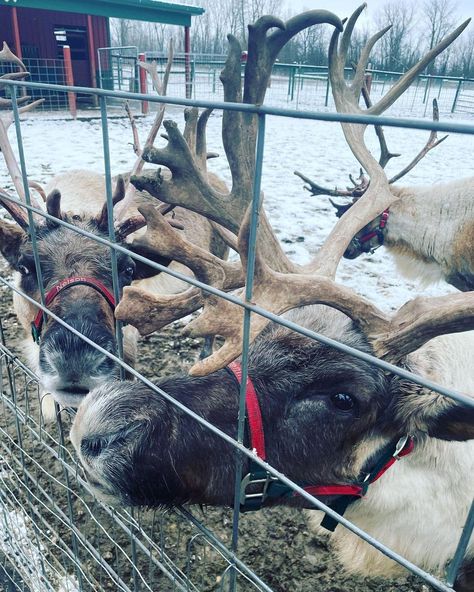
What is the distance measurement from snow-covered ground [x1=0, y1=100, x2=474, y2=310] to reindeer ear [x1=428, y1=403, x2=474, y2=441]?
3.53 metres

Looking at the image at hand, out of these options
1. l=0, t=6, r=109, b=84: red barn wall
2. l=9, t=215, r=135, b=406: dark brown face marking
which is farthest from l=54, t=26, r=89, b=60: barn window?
→ l=9, t=215, r=135, b=406: dark brown face marking

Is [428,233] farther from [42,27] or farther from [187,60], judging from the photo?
[42,27]

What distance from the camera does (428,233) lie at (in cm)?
538

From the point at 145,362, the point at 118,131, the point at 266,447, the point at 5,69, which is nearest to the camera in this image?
the point at 266,447

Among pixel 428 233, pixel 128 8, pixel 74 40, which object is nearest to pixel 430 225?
pixel 428 233

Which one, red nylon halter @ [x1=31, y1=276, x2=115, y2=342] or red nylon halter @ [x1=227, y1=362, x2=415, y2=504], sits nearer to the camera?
red nylon halter @ [x1=227, y1=362, x2=415, y2=504]

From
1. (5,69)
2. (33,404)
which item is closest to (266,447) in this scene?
(33,404)

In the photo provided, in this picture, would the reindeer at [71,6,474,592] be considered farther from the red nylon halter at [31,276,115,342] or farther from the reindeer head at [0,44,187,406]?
the red nylon halter at [31,276,115,342]

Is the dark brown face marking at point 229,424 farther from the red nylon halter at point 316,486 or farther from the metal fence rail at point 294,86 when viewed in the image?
the metal fence rail at point 294,86

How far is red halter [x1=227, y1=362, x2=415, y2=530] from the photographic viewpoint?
5.16ft

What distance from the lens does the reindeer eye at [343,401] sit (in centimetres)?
169

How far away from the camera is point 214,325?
1.36 meters

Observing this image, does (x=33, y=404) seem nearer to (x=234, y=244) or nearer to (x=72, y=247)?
(x=72, y=247)

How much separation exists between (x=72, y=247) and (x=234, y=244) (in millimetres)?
1035
